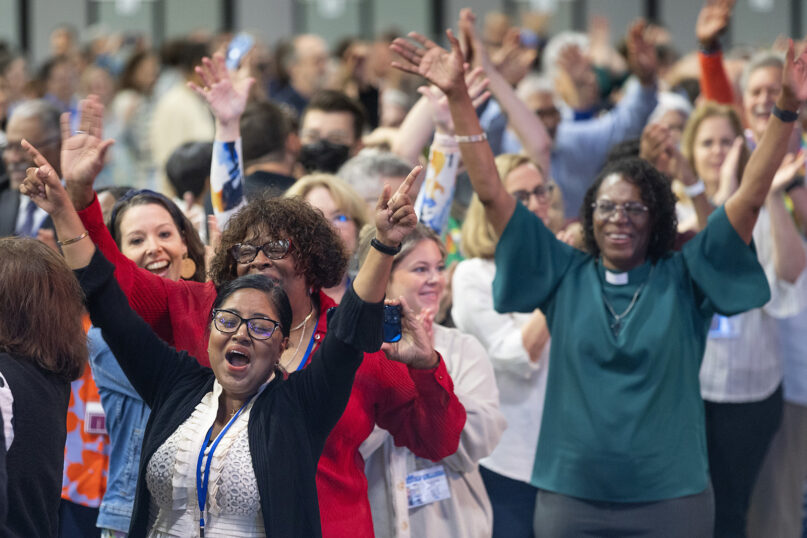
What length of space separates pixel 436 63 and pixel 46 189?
3.94ft

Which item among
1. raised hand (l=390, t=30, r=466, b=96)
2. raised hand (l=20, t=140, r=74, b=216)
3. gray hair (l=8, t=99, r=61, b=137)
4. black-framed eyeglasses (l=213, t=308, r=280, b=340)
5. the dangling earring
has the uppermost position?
raised hand (l=390, t=30, r=466, b=96)

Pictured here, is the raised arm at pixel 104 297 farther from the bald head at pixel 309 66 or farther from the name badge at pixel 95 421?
the bald head at pixel 309 66

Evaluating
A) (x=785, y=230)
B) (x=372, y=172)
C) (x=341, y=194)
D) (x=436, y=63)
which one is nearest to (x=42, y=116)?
(x=372, y=172)

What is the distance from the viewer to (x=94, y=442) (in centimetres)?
320

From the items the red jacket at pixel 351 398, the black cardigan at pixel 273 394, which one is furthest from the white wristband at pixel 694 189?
the black cardigan at pixel 273 394

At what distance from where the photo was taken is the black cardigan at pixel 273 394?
235cm

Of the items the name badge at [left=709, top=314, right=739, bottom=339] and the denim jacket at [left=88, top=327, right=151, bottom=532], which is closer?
the denim jacket at [left=88, top=327, right=151, bottom=532]

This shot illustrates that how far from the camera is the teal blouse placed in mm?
3059

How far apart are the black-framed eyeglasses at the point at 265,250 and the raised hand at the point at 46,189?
1.37ft

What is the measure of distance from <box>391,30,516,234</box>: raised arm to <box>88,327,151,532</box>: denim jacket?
1.15m

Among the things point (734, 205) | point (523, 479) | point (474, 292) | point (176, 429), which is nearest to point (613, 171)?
point (734, 205)

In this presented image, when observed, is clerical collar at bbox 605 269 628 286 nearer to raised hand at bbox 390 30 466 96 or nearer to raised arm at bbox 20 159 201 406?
raised hand at bbox 390 30 466 96

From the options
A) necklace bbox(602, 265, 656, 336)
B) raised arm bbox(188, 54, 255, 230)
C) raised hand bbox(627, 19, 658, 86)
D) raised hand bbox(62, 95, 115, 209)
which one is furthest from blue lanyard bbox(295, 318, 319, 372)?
raised hand bbox(627, 19, 658, 86)

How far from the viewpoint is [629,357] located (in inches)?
122
